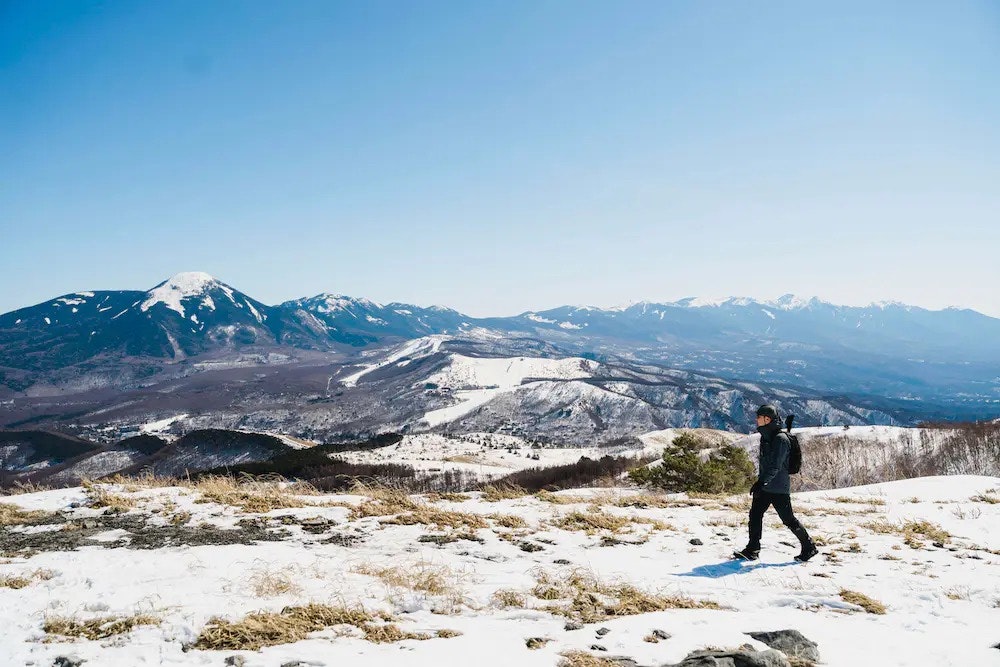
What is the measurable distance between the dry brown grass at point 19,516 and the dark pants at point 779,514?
15.0m

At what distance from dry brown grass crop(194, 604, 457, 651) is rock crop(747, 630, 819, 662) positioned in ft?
11.3

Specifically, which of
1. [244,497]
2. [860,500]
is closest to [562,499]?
[244,497]

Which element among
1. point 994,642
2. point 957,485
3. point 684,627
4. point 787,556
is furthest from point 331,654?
point 957,485

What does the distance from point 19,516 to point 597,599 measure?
13.0 m

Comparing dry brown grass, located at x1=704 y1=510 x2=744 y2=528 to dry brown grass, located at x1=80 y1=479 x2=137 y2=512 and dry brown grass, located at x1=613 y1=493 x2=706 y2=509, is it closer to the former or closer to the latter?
dry brown grass, located at x1=613 y1=493 x2=706 y2=509

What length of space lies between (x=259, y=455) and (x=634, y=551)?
114m

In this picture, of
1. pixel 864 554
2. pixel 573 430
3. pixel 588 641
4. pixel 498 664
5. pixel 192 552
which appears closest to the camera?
pixel 498 664

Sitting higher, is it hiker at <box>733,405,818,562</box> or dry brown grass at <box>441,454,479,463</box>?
hiker at <box>733,405,818,562</box>

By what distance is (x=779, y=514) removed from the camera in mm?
9383

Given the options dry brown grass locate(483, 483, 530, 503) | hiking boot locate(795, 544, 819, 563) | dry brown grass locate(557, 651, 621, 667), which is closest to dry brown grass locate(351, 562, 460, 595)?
dry brown grass locate(557, 651, 621, 667)

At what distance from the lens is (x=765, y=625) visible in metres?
6.21

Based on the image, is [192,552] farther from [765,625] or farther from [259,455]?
[259,455]

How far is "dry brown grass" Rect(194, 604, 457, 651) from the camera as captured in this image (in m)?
5.54

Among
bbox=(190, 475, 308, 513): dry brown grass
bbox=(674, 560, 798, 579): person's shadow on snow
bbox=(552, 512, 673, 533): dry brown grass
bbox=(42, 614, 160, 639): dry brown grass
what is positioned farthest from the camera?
bbox=(190, 475, 308, 513): dry brown grass
